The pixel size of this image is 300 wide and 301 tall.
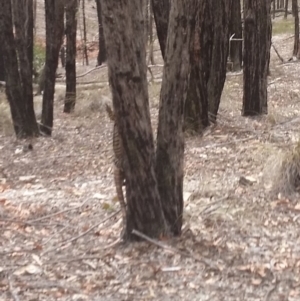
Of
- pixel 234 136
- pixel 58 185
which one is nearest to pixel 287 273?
pixel 58 185

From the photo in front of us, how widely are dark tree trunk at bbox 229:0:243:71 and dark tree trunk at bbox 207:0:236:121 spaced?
576cm

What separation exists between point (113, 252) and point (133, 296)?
690 millimetres

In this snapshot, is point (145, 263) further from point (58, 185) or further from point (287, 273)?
point (58, 185)

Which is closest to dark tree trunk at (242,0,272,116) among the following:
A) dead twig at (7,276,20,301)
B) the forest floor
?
the forest floor

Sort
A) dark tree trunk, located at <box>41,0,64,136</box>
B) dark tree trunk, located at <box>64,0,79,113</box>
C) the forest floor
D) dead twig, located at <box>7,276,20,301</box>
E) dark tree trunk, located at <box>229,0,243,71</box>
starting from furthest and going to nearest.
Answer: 1. dark tree trunk, located at <box>229,0,243,71</box>
2. dark tree trunk, located at <box>64,0,79,113</box>
3. dark tree trunk, located at <box>41,0,64,136</box>
4. the forest floor
5. dead twig, located at <box>7,276,20,301</box>

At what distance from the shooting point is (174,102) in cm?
479

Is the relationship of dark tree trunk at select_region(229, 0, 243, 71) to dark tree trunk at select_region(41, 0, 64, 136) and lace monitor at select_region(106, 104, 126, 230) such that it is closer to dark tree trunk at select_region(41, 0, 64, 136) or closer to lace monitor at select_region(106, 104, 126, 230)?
dark tree trunk at select_region(41, 0, 64, 136)

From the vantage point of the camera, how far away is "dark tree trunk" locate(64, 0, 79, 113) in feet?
39.2

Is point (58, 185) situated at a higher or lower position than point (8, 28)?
lower

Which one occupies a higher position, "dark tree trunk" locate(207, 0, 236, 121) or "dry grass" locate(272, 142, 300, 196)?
"dark tree trunk" locate(207, 0, 236, 121)

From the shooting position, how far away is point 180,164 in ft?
16.1

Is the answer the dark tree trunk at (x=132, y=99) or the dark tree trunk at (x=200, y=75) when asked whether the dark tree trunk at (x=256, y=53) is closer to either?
the dark tree trunk at (x=200, y=75)

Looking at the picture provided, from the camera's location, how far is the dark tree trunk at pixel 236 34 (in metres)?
15.1

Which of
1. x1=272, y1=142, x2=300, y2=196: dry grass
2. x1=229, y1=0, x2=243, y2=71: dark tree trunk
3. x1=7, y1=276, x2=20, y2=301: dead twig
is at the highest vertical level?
x1=229, y1=0, x2=243, y2=71: dark tree trunk
